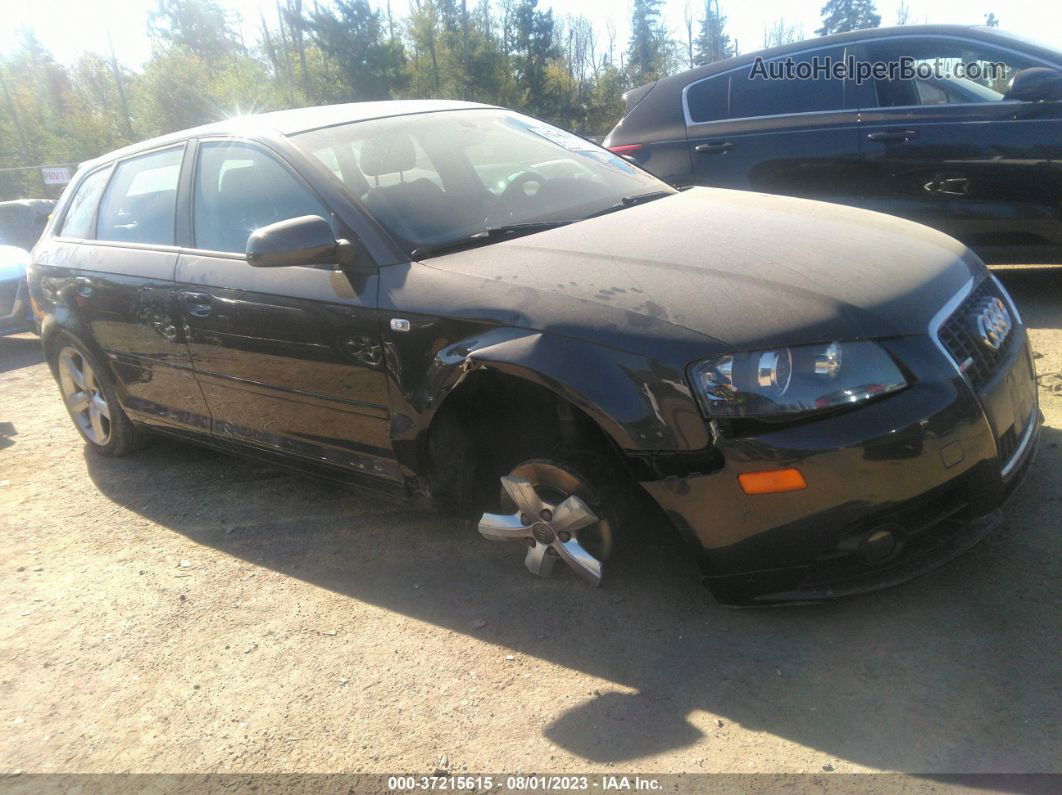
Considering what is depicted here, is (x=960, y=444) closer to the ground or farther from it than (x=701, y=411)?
closer to the ground

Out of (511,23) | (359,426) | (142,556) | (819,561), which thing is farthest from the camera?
(511,23)

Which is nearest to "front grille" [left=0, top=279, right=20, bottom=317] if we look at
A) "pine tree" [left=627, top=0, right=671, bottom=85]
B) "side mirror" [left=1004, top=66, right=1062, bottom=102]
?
"side mirror" [left=1004, top=66, right=1062, bottom=102]

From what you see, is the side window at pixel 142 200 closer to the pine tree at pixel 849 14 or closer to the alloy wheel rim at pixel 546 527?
the alloy wheel rim at pixel 546 527

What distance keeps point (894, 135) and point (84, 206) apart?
15.4 feet

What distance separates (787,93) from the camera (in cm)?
600

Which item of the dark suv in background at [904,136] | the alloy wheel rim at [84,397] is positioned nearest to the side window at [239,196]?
the alloy wheel rim at [84,397]

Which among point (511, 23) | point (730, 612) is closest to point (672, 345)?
point (730, 612)

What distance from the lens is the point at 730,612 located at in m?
2.78

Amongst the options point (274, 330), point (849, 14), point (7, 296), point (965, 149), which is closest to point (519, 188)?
point (274, 330)

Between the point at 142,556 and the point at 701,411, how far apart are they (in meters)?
2.54

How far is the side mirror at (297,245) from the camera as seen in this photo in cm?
301

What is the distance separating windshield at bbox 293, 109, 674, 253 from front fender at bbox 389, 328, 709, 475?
0.62 m

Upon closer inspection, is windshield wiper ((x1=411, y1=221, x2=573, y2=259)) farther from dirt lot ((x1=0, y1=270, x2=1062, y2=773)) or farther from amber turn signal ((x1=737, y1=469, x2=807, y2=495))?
amber turn signal ((x1=737, y1=469, x2=807, y2=495))

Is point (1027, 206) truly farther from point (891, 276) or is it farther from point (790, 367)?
point (790, 367)
